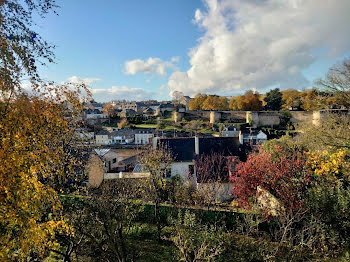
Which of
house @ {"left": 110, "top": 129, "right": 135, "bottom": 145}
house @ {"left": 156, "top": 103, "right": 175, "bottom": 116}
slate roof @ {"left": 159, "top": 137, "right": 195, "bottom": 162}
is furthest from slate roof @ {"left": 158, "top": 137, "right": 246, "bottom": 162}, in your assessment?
house @ {"left": 156, "top": 103, "right": 175, "bottom": 116}

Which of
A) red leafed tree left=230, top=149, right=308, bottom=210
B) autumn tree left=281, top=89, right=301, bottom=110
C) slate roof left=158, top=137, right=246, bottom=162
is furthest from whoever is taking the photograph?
autumn tree left=281, top=89, right=301, bottom=110

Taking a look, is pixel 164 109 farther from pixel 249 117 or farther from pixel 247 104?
pixel 249 117

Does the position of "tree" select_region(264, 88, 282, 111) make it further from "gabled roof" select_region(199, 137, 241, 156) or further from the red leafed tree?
the red leafed tree

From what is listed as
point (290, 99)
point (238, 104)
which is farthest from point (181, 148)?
point (290, 99)

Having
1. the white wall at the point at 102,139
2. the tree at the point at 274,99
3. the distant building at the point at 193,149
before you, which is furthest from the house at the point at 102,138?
the tree at the point at 274,99

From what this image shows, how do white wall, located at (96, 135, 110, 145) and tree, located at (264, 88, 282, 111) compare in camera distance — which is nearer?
white wall, located at (96, 135, 110, 145)

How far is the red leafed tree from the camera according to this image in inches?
309

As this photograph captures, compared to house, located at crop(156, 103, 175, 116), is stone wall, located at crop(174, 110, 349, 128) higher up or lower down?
lower down

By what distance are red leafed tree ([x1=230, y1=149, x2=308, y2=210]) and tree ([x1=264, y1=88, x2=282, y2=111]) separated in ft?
181

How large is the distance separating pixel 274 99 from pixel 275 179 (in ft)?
190

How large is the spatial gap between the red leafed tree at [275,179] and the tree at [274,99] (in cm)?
5519

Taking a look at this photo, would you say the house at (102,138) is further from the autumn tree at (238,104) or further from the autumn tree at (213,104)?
the autumn tree at (238,104)

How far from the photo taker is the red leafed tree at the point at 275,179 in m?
7.85

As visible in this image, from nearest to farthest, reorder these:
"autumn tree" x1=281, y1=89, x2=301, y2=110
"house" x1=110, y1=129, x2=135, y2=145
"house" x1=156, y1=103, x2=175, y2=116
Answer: "house" x1=110, y1=129, x2=135, y2=145
"autumn tree" x1=281, y1=89, x2=301, y2=110
"house" x1=156, y1=103, x2=175, y2=116
